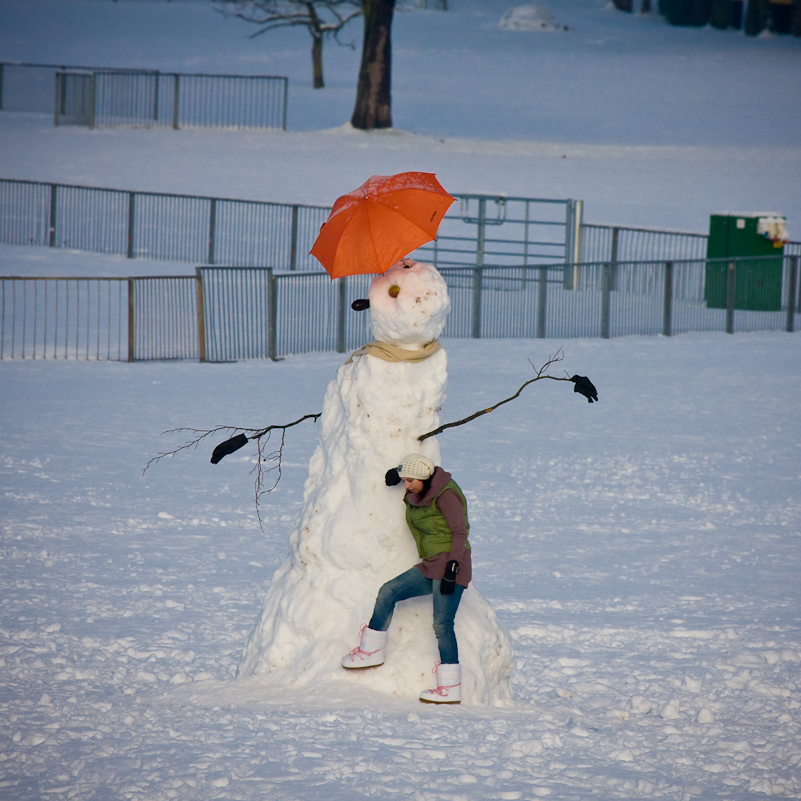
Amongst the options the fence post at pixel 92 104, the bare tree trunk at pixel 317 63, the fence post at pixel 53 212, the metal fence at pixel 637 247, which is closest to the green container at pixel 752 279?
the metal fence at pixel 637 247

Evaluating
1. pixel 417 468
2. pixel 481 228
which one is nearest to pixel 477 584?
pixel 417 468

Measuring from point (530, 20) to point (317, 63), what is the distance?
1710 centimetres

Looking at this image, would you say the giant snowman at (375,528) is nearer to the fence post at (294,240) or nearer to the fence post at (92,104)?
the fence post at (294,240)

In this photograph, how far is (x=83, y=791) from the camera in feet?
16.6

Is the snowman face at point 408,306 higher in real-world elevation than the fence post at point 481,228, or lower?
lower

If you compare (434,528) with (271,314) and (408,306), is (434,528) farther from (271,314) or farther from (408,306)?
(271,314)

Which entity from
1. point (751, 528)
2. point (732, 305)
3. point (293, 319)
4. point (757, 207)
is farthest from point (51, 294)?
point (757, 207)

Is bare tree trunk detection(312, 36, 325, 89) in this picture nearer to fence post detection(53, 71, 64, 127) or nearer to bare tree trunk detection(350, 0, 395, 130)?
bare tree trunk detection(350, 0, 395, 130)

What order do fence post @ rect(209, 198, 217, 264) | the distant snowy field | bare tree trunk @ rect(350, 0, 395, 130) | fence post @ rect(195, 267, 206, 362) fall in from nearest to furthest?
the distant snowy field, fence post @ rect(195, 267, 206, 362), fence post @ rect(209, 198, 217, 264), bare tree trunk @ rect(350, 0, 395, 130)

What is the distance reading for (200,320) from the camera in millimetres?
16500

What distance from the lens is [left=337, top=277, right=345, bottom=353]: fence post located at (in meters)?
17.2

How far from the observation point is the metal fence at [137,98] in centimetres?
3484

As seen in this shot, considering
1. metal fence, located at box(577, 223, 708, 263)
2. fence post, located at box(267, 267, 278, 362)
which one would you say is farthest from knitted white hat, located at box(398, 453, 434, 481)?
metal fence, located at box(577, 223, 708, 263)

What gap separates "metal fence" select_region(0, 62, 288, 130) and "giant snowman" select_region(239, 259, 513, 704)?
1161 inches
